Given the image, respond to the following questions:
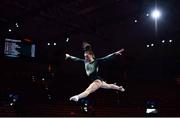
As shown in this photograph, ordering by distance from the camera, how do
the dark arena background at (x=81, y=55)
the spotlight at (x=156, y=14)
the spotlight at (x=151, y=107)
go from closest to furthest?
1. the dark arena background at (x=81, y=55)
2. the spotlight at (x=156, y=14)
3. the spotlight at (x=151, y=107)

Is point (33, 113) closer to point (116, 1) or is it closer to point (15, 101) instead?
point (15, 101)

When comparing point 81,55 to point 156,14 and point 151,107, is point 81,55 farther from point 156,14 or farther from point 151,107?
point 156,14

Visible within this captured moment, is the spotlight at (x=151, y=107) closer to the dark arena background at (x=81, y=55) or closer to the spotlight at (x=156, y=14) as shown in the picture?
the dark arena background at (x=81, y=55)

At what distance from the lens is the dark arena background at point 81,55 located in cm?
923

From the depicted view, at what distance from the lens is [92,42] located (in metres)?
11.6

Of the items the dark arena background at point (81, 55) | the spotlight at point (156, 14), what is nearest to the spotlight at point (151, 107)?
the dark arena background at point (81, 55)

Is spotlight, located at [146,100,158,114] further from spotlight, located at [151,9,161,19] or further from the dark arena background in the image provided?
spotlight, located at [151,9,161,19]

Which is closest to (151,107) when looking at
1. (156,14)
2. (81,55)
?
(81,55)

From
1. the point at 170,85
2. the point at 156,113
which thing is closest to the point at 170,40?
the point at 170,85

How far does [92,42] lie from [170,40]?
2.73 metres

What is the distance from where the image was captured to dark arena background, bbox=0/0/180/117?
363 inches

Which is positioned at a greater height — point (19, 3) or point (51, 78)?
point (19, 3)

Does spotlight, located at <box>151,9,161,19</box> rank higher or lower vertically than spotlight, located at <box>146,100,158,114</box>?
higher

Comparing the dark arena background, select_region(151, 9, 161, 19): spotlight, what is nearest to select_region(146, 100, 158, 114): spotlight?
the dark arena background
